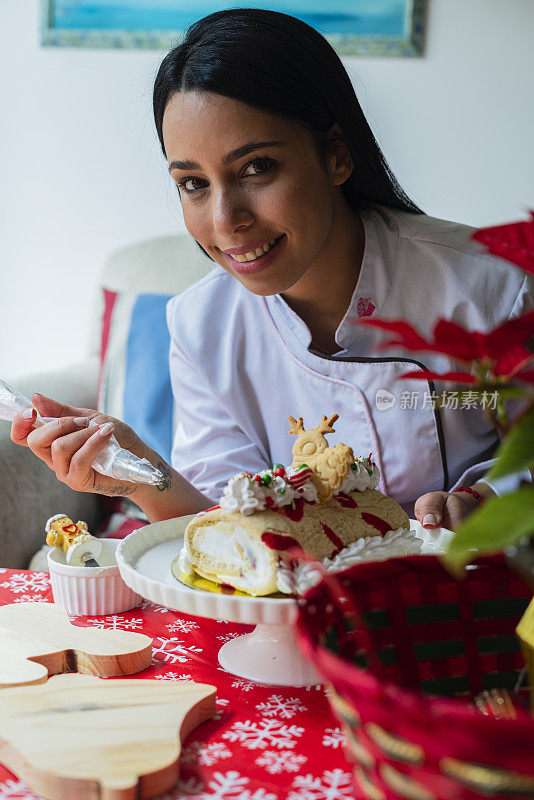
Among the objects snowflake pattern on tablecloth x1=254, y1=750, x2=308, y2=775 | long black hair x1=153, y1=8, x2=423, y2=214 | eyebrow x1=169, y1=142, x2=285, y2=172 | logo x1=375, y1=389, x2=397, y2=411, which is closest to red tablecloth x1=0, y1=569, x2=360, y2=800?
snowflake pattern on tablecloth x1=254, y1=750, x2=308, y2=775

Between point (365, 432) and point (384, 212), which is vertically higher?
point (384, 212)

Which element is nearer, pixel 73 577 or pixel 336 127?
pixel 73 577

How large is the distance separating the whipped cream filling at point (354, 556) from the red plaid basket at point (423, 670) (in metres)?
0.17

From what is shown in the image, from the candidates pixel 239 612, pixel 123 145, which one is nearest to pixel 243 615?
pixel 239 612

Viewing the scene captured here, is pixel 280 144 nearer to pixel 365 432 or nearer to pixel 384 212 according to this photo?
pixel 384 212

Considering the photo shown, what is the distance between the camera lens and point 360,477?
0.98 m

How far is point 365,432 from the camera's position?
4.41 feet

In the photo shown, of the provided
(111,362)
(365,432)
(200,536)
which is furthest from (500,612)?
(111,362)

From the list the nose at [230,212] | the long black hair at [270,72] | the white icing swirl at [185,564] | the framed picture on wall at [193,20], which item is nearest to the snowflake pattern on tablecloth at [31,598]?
the white icing swirl at [185,564]

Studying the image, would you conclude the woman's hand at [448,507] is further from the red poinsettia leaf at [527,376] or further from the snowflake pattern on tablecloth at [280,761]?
the red poinsettia leaf at [527,376]

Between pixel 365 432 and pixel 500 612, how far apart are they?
705 millimetres

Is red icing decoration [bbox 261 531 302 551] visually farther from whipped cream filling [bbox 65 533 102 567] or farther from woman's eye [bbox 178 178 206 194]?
woman's eye [bbox 178 178 206 194]

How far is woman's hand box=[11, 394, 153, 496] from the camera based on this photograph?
3.41 feet

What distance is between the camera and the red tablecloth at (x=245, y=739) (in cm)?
61
